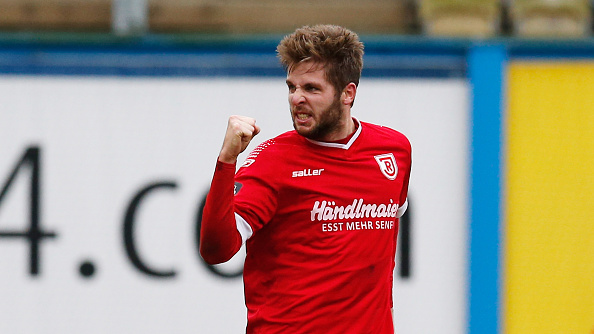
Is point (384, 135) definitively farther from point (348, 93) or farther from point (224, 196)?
point (224, 196)

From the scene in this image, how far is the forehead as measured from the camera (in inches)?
114

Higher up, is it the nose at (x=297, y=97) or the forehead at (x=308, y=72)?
the forehead at (x=308, y=72)

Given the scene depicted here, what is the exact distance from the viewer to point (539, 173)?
4812 mm

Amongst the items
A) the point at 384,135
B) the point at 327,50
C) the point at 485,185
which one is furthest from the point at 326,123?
the point at 485,185

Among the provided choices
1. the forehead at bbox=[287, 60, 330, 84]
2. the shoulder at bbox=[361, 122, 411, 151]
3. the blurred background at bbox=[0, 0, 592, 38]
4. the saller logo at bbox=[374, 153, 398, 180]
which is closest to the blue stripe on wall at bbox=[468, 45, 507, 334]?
the blurred background at bbox=[0, 0, 592, 38]

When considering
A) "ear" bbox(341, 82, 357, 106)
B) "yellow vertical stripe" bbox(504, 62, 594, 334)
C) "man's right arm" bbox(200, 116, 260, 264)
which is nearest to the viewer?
"man's right arm" bbox(200, 116, 260, 264)

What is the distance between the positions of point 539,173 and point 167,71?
7.25 ft

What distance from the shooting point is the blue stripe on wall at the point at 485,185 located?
4.82m

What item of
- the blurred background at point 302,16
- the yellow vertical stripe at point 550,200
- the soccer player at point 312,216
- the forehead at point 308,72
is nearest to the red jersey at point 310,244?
the soccer player at point 312,216

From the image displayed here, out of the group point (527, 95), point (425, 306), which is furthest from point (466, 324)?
point (527, 95)

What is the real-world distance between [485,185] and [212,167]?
157 centimetres

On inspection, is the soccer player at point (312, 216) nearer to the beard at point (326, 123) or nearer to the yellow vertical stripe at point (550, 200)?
the beard at point (326, 123)

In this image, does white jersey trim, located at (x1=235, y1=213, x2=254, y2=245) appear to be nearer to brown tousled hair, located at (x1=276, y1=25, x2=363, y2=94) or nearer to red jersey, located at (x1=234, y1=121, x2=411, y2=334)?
red jersey, located at (x1=234, y1=121, x2=411, y2=334)

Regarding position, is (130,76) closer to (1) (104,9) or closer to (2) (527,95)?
(1) (104,9)
